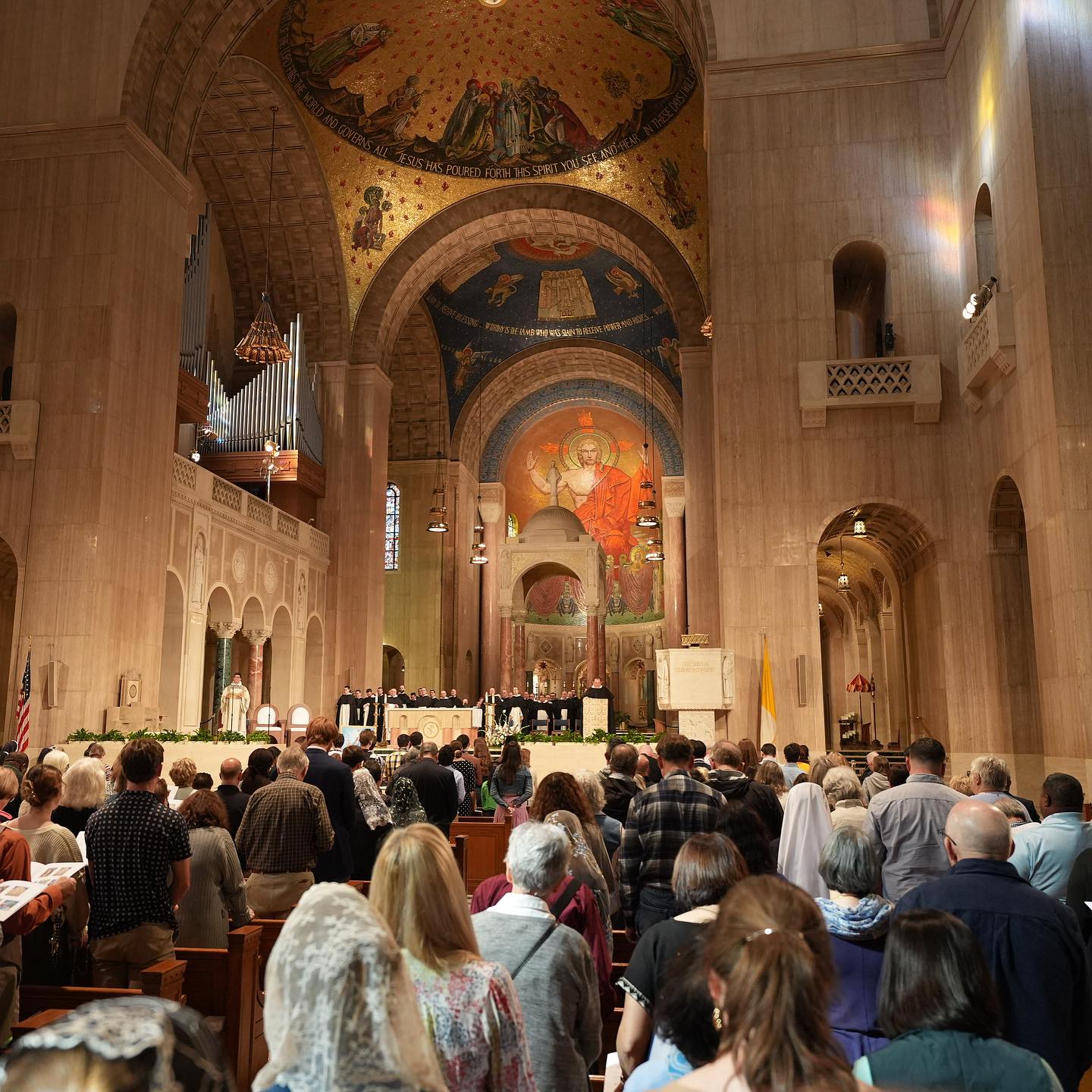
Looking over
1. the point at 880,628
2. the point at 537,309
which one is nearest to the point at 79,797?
the point at 880,628

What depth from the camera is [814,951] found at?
6.35ft

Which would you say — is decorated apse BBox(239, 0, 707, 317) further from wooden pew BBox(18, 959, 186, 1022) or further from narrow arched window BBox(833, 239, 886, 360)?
wooden pew BBox(18, 959, 186, 1022)

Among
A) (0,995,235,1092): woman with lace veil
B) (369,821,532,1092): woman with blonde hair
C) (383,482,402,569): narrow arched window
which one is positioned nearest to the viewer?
(0,995,235,1092): woman with lace veil

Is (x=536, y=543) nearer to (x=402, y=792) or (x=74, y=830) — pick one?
(x=402, y=792)

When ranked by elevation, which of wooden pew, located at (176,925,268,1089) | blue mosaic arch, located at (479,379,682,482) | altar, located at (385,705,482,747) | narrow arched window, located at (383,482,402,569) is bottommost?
wooden pew, located at (176,925,268,1089)

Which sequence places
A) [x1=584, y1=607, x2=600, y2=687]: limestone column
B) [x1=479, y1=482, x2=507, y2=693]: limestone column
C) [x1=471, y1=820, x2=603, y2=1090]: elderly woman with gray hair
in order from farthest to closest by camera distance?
[x1=479, y1=482, x2=507, y2=693]: limestone column
[x1=584, y1=607, x2=600, y2=687]: limestone column
[x1=471, y1=820, x2=603, y2=1090]: elderly woman with gray hair

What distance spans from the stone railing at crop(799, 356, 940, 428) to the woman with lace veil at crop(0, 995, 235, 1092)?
13.1m

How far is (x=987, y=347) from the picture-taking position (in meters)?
11.8

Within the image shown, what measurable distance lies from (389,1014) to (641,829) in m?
3.09

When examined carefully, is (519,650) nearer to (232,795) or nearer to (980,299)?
(980,299)

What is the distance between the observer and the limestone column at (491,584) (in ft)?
109

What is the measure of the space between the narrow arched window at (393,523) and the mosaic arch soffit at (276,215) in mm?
8351

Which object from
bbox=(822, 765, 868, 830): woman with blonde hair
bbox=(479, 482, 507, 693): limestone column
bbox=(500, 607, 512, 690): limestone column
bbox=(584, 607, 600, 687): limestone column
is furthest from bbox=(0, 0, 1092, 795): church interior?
bbox=(822, 765, 868, 830): woman with blonde hair

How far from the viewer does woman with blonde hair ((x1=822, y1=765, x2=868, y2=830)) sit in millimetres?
5488
